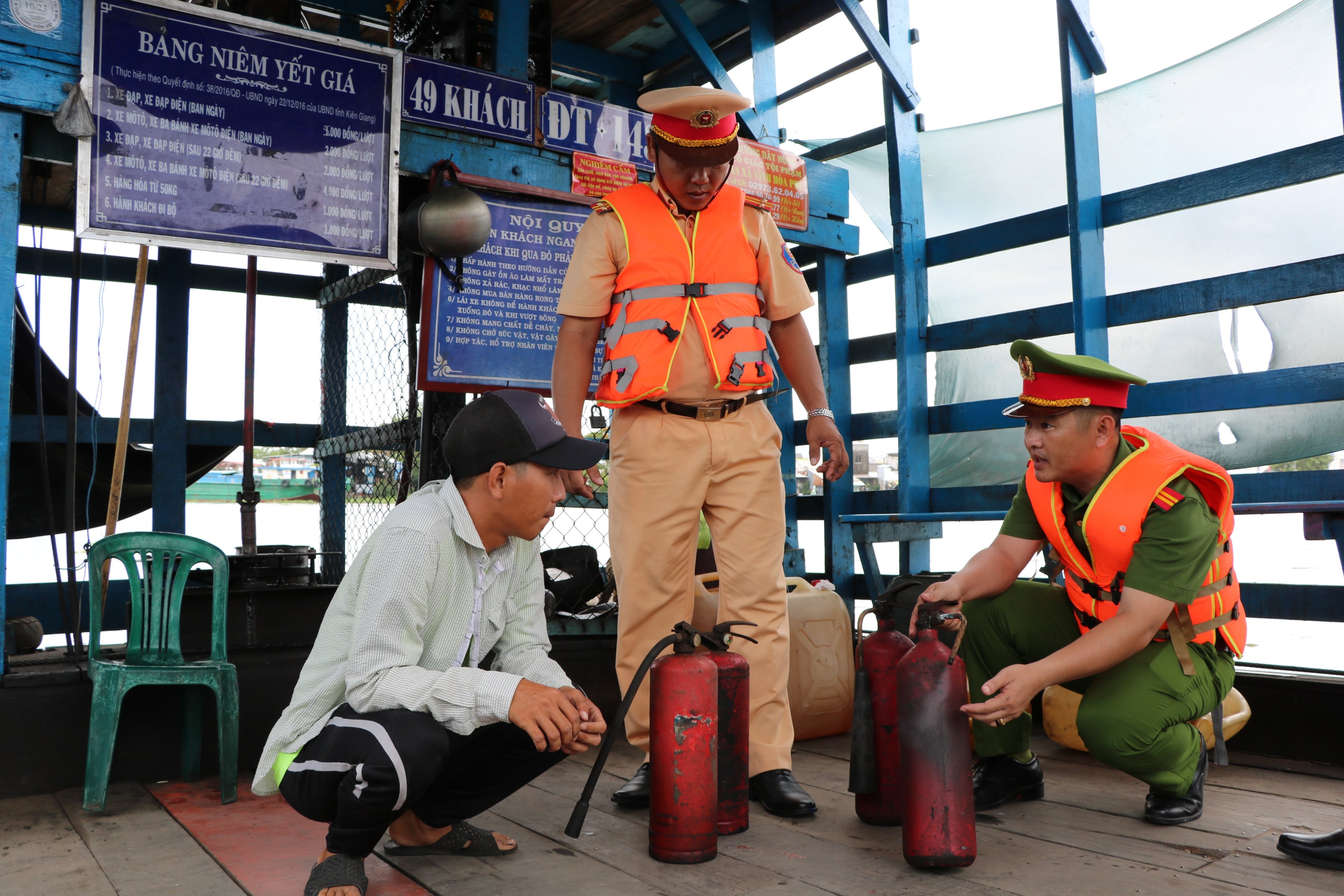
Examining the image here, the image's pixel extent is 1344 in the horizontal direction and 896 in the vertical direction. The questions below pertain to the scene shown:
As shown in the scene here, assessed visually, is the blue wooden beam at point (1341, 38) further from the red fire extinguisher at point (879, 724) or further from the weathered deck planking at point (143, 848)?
the weathered deck planking at point (143, 848)

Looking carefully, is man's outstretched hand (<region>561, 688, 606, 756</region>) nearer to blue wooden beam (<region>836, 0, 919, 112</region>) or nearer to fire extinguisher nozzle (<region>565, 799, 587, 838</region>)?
fire extinguisher nozzle (<region>565, 799, 587, 838</region>)

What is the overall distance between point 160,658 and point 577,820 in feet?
5.51

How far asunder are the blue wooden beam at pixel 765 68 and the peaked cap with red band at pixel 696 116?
7.86 feet

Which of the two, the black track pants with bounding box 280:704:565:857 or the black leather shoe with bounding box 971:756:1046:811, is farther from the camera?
the black leather shoe with bounding box 971:756:1046:811

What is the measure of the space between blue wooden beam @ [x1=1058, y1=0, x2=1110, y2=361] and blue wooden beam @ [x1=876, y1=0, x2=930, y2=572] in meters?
0.81

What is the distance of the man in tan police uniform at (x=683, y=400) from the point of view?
9.21 ft

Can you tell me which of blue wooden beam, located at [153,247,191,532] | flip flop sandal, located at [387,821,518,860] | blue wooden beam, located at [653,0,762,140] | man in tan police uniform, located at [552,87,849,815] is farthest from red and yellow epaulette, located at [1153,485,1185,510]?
blue wooden beam, located at [153,247,191,532]

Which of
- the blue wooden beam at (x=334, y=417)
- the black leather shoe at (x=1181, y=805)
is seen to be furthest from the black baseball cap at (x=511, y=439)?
the blue wooden beam at (x=334, y=417)

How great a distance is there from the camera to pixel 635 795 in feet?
8.94

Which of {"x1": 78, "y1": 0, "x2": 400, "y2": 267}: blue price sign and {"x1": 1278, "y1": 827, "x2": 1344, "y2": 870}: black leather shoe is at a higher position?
{"x1": 78, "y1": 0, "x2": 400, "y2": 267}: blue price sign

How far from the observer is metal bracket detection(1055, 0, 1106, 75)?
422 centimetres

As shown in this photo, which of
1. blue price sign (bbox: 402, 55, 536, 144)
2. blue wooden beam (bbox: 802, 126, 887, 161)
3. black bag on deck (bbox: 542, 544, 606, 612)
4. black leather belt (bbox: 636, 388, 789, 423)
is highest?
blue wooden beam (bbox: 802, 126, 887, 161)

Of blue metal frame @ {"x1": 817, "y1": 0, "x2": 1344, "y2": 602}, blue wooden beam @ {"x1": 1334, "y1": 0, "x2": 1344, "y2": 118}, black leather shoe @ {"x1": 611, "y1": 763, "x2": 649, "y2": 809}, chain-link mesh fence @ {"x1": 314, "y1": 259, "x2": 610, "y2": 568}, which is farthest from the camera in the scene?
chain-link mesh fence @ {"x1": 314, "y1": 259, "x2": 610, "y2": 568}

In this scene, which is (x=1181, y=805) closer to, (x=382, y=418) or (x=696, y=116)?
(x=696, y=116)
